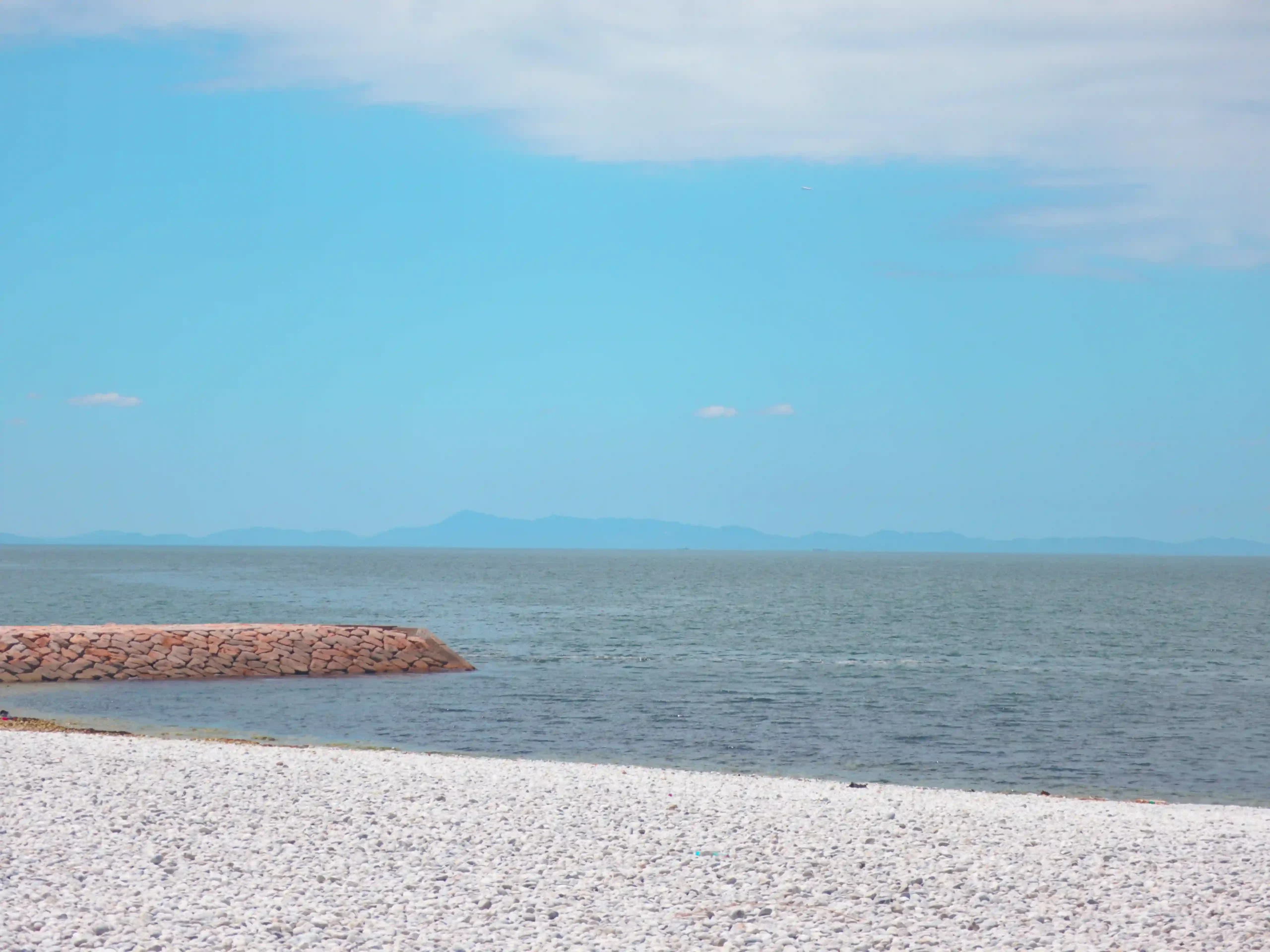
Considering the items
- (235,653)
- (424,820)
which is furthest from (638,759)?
(235,653)

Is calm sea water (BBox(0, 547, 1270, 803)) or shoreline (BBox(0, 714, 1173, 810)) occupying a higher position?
shoreline (BBox(0, 714, 1173, 810))

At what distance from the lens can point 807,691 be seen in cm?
3134

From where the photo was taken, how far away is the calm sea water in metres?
21.2

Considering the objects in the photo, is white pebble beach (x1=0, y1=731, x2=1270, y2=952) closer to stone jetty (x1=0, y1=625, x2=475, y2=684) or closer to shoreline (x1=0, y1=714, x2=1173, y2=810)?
shoreline (x1=0, y1=714, x2=1173, y2=810)

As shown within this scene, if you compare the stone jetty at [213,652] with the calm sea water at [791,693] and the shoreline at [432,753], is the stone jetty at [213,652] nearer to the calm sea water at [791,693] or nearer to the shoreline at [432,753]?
the calm sea water at [791,693]

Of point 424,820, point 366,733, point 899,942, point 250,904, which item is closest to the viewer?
point 899,942

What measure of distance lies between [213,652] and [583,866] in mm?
26225

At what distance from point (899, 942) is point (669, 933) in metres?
1.60

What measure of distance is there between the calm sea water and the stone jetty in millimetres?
1303

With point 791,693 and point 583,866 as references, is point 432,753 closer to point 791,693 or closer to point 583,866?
point 583,866

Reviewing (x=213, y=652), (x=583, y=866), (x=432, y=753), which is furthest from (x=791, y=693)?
(x=583, y=866)

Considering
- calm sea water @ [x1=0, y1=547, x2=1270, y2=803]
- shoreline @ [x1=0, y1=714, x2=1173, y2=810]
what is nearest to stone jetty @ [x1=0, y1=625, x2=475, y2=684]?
calm sea water @ [x1=0, y1=547, x2=1270, y2=803]

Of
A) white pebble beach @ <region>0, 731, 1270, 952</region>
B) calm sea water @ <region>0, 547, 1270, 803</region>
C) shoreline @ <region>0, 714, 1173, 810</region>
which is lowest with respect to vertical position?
calm sea water @ <region>0, 547, 1270, 803</region>

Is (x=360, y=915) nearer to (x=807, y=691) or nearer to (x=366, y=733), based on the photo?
(x=366, y=733)
